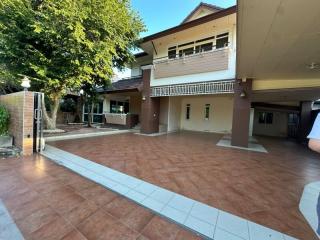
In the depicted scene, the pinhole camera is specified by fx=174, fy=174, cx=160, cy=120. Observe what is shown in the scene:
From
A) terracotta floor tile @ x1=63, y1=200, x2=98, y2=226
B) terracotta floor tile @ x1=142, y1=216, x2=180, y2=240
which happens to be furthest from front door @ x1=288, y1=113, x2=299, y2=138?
terracotta floor tile @ x1=63, y1=200, x2=98, y2=226

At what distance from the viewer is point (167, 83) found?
34.1 feet

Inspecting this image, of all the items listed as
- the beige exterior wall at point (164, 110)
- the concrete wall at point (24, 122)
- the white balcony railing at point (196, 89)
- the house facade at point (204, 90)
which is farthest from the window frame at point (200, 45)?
the concrete wall at point (24, 122)

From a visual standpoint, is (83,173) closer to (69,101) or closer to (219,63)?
(219,63)

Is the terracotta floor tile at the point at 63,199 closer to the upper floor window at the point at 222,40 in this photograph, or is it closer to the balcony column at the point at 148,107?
the balcony column at the point at 148,107

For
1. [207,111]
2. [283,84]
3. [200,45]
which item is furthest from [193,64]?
[207,111]

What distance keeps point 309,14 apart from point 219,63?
19.1 feet

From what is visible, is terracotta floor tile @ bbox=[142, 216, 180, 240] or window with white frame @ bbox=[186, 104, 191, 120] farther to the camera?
window with white frame @ bbox=[186, 104, 191, 120]

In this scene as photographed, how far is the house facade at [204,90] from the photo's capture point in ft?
26.1

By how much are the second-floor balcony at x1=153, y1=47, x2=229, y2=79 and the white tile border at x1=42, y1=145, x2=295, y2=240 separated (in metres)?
7.01

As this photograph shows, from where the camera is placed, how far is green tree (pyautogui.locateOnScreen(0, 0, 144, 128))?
6.45 metres

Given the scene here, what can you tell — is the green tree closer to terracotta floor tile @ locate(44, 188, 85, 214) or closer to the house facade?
the house facade

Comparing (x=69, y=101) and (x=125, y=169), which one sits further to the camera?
(x=69, y=101)

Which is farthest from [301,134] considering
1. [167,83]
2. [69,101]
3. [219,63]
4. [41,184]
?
[69,101]

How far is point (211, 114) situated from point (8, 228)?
1285cm
